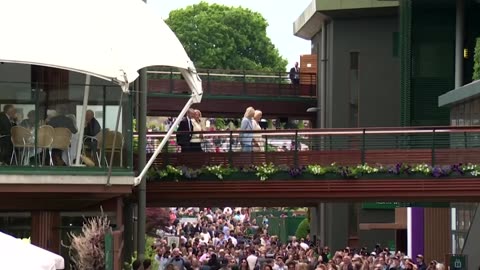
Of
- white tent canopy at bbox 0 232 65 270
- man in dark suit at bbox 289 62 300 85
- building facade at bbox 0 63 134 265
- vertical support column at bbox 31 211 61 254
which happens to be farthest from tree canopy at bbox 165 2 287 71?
white tent canopy at bbox 0 232 65 270

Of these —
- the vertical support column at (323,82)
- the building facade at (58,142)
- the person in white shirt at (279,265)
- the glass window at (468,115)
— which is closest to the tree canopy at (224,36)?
the vertical support column at (323,82)

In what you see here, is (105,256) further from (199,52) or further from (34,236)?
(199,52)

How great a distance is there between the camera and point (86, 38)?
22219mm

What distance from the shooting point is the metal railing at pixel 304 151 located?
27.0m

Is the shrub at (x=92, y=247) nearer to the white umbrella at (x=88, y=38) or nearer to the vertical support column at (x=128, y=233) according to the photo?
the white umbrella at (x=88, y=38)

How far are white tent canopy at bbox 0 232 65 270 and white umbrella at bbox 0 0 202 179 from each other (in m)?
7.13

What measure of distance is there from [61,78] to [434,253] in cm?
2441

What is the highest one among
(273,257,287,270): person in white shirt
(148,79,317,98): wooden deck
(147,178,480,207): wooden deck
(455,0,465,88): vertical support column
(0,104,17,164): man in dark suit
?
(455,0,465,88): vertical support column

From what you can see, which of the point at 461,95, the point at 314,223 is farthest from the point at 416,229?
the point at 461,95

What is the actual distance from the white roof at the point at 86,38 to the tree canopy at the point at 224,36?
303 ft

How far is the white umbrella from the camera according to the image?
21.7 meters

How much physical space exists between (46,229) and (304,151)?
229 inches

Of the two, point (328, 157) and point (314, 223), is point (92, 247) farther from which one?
point (314, 223)

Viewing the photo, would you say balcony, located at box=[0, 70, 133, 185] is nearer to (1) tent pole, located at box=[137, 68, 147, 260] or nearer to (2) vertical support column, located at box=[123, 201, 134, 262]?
(1) tent pole, located at box=[137, 68, 147, 260]
